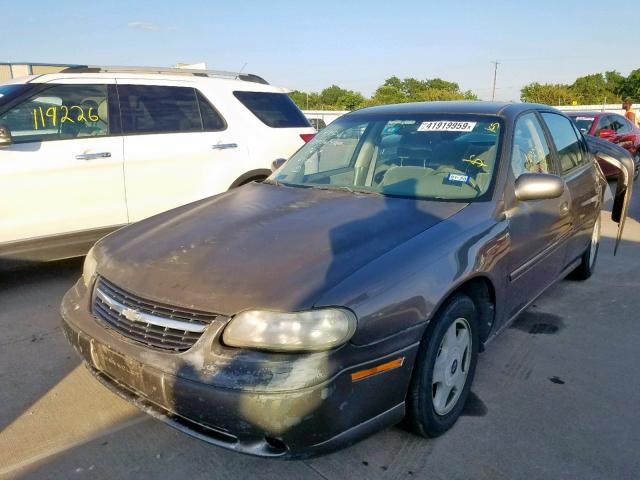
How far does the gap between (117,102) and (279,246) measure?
3.19 metres

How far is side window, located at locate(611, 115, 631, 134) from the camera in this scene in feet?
36.6

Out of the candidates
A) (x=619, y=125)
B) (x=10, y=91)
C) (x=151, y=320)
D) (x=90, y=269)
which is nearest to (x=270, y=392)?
(x=151, y=320)

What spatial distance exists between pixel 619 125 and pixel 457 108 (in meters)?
9.77

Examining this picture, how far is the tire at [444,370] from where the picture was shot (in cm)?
228

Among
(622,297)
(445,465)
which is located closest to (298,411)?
(445,465)

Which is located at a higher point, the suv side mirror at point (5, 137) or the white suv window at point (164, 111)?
the white suv window at point (164, 111)

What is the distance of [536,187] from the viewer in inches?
115

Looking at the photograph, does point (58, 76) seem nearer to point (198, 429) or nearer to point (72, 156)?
point (72, 156)

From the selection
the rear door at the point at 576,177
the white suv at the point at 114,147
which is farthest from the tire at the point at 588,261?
the white suv at the point at 114,147

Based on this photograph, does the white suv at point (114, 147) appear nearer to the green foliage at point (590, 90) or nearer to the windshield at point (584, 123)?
the windshield at point (584, 123)

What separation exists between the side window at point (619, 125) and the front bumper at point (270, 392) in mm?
11069

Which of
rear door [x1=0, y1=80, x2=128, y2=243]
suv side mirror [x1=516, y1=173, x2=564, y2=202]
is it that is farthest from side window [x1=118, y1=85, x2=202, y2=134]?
suv side mirror [x1=516, y1=173, x2=564, y2=202]

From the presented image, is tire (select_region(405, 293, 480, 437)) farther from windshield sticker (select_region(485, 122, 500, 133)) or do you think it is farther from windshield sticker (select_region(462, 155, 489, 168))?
windshield sticker (select_region(485, 122, 500, 133))

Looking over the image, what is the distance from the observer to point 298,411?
1894 mm
